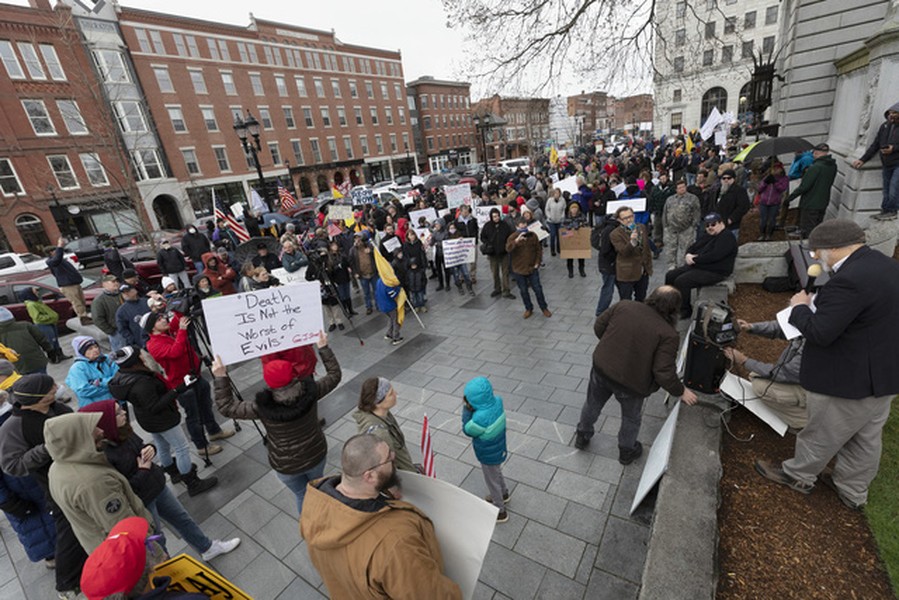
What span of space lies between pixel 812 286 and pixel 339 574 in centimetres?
636

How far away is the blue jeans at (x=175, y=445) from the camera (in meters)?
4.46

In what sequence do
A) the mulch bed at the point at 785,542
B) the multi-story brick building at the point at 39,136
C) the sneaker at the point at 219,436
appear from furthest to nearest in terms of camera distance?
the multi-story brick building at the point at 39,136 < the sneaker at the point at 219,436 < the mulch bed at the point at 785,542

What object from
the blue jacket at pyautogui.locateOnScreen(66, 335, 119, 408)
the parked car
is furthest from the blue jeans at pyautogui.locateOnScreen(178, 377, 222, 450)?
the parked car

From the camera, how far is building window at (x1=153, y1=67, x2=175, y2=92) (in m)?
32.4

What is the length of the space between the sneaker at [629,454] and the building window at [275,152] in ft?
145

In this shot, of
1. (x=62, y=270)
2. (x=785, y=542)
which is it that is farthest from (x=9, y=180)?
(x=785, y=542)

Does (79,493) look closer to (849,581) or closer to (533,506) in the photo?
(533,506)

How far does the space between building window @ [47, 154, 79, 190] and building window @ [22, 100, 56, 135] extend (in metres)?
1.58

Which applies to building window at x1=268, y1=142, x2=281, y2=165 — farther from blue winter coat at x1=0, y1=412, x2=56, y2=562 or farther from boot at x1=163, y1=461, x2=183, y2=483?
blue winter coat at x1=0, y1=412, x2=56, y2=562

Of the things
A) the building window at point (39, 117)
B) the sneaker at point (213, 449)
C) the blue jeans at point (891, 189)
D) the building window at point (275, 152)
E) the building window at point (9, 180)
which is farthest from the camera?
the building window at point (275, 152)

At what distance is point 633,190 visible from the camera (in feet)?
36.8

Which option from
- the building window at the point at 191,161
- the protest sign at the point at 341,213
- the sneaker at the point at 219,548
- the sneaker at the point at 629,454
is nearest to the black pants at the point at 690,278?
the sneaker at the point at 629,454

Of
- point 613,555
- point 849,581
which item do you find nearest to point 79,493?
point 613,555

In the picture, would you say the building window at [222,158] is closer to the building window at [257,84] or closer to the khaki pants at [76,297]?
the building window at [257,84]
